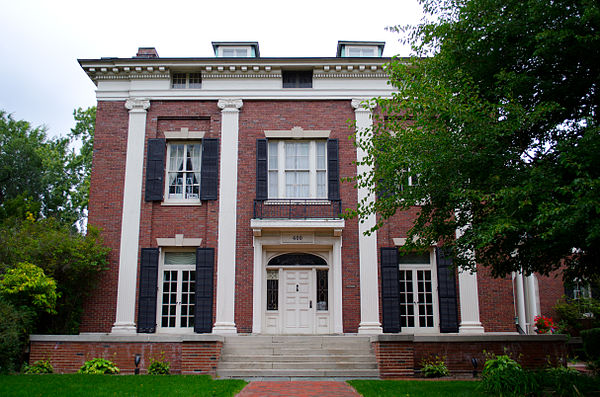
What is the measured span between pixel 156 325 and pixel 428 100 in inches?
437

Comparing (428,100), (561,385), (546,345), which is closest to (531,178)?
(428,100)

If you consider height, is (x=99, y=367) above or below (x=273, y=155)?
below

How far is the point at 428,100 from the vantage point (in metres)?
10.2

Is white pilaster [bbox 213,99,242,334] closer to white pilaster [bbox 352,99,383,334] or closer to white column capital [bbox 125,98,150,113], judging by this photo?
white column capital [bbox 125,98,150,113]

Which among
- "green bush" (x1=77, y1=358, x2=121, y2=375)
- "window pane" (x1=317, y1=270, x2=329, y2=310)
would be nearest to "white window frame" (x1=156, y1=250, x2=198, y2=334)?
"green bush" (x1=77, y1=358, x2=121, y2=375)

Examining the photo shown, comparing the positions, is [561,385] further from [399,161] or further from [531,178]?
[399,161]

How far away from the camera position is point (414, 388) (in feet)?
34.7

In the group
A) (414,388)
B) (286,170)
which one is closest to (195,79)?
(286,170)

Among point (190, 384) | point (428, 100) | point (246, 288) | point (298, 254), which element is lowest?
point (190, 384)

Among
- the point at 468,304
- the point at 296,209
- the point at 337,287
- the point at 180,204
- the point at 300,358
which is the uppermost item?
the point at 180,204

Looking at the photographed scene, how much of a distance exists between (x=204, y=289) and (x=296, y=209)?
384 cm

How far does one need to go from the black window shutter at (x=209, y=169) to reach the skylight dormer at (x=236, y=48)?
14.9 ft

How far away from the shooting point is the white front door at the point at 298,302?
16.8 metres

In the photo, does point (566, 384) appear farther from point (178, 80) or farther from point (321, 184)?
point (178, 80)
